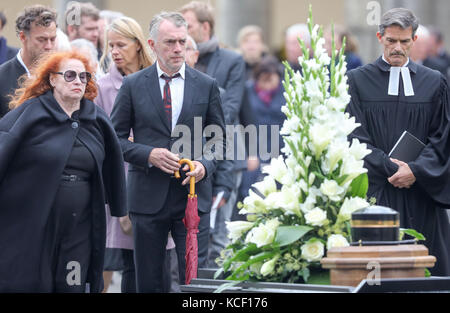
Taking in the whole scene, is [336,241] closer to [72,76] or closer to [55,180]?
[55,180]

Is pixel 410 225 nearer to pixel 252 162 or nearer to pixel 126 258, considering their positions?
pixel 126 258

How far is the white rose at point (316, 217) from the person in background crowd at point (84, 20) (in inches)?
221

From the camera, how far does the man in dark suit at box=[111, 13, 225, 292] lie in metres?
7.52

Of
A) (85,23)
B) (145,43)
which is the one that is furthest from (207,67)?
(145,43)

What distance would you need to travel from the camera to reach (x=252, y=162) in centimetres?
1152

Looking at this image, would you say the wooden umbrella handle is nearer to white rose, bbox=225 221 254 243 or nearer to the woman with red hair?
the woman with red hair

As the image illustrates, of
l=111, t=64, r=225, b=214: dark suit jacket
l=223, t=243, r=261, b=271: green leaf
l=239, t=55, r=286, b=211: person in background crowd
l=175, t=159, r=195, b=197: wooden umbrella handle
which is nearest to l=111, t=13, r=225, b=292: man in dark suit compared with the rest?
l=111, t=64, r=225, b=214: dark suit jacket

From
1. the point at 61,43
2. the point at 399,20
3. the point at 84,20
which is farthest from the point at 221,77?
the point at 399,20

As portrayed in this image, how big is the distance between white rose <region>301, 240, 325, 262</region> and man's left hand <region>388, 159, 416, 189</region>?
2595 millimetres

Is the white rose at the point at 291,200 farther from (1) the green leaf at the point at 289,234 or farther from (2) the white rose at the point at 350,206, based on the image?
(2) the white rose at the point at 350,206

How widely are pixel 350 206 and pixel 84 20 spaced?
5.78 metres

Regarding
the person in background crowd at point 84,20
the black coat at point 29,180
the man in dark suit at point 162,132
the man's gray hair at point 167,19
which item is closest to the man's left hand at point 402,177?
the man in dark suit at point 162,132

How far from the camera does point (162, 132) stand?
7.57 meters
